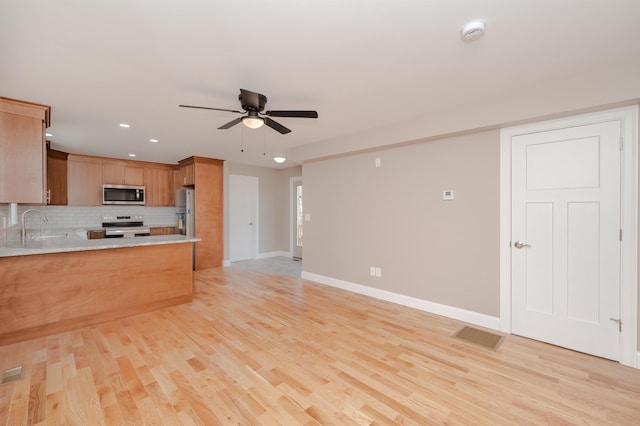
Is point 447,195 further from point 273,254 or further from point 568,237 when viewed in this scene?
point 273,254

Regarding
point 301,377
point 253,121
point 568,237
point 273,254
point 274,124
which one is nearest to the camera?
point 301,377

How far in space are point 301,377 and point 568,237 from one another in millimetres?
2881

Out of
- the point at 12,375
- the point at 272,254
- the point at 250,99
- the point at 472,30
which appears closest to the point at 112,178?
the point at 272,254

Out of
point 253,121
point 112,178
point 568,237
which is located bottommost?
point 568,237

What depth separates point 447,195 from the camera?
3.46m

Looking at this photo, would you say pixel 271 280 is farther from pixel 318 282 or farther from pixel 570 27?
pixel 570 27

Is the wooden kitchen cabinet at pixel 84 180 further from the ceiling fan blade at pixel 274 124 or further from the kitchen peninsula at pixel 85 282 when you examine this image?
the ceiling fan blade at pixel 274 124

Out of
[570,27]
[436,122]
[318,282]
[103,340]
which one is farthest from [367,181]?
[103,340]

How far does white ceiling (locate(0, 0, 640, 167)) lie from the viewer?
1.63 metres

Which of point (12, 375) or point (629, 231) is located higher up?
point (629, 231)

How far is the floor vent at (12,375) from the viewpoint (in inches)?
83.6

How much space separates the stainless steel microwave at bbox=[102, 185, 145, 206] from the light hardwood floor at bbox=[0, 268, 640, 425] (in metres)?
3.89

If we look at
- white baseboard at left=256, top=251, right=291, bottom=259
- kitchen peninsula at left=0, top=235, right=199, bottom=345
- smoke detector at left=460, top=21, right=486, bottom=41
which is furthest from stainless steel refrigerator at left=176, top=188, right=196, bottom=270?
smoke detector at left=460, top=21, right=486, bottom=41

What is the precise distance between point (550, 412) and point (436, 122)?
285 cm
